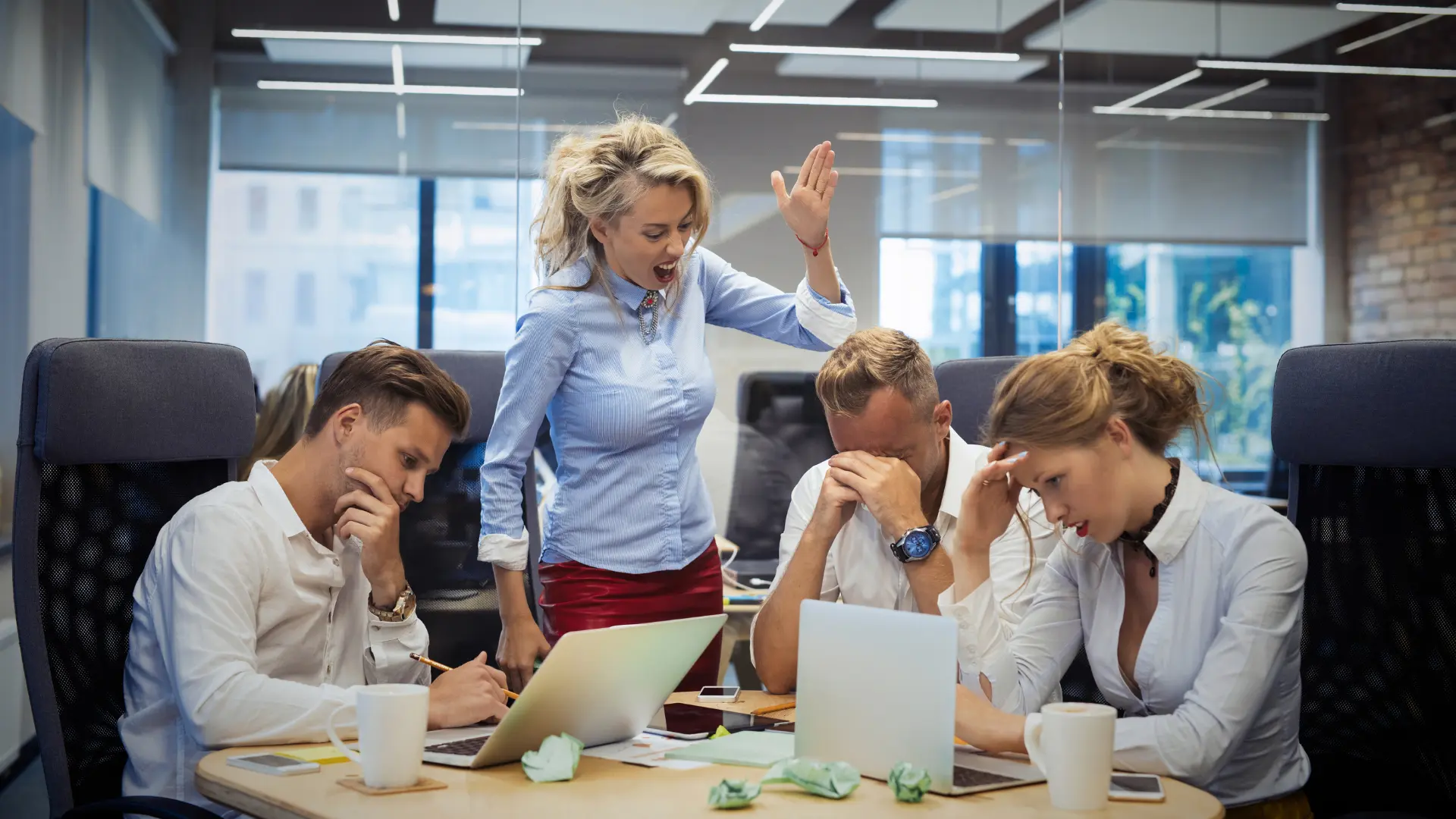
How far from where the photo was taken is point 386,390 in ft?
5.67

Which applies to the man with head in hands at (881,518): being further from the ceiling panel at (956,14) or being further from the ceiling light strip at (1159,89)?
the ceiling light strip at (1159,89)

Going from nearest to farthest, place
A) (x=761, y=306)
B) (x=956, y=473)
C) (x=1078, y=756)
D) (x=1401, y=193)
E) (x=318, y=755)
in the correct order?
(x=1078, y=756) → (x=318, y=755) → (x=956, y=473) → (x=761, y=306) → (x=1401, y=193)

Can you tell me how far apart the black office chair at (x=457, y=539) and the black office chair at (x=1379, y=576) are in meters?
1.31

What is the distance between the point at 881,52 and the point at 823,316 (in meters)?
3.08

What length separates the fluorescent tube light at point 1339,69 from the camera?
531cm

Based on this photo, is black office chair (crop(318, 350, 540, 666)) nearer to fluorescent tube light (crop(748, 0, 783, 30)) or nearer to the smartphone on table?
the smartphone on table

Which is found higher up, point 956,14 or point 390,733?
point 956,14

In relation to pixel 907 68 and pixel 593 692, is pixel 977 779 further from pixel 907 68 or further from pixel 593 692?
pixel 907 68

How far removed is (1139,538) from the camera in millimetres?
1545

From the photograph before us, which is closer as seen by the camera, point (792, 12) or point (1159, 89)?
point (792, 12)

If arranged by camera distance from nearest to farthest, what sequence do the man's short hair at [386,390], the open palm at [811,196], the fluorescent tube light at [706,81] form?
the man's short hair at [386,390]
the open palm at [811,196]
the fluorescent tube light at [706,81]

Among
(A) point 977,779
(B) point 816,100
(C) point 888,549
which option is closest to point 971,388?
(C) point 888,549

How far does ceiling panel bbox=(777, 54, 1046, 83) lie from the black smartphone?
12.0 feet

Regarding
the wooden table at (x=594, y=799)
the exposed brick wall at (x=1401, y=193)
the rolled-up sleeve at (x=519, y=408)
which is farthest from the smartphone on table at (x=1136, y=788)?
the exposed brick wall at (x=1401, y=193)
